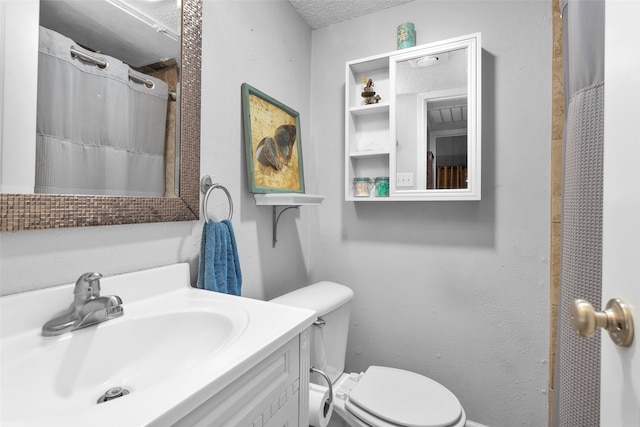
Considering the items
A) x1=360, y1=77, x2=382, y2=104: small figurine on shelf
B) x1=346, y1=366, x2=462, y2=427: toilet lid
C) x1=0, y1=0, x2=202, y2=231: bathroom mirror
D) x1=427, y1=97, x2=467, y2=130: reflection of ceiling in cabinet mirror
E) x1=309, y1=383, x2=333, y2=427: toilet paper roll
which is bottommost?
x1=346, y1=366, x2=462, y2=427: toilet lid

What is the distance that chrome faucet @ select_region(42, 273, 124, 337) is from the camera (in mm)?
646

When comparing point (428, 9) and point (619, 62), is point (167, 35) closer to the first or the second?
point (619, 62)

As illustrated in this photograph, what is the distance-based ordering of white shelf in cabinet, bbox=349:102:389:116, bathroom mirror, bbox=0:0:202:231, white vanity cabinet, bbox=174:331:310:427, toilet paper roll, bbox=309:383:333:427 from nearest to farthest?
1. white vanity cabinet, bbox=174:331:310:427
2. bathroom mirror, bbox=0:0:202:231
3. toilet paper roll, bbox=309:383:333:427
4. white shelf in cabinet, bbox=349:102:389:116

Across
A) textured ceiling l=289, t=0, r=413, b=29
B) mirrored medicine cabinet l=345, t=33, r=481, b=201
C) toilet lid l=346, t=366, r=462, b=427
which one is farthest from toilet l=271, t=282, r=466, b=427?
textured ceiling l=289, t=0, r=413, b=29

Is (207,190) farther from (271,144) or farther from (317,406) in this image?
(317,406)

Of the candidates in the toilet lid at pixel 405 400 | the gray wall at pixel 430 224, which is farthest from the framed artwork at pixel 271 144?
the toilet lid at pixel 405 400

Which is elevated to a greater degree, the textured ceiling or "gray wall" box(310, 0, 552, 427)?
the textured ceiling

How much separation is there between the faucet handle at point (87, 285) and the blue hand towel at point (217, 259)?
315 mm

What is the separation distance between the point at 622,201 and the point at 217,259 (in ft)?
3.11

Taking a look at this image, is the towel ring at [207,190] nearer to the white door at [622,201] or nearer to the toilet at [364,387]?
the toilet at [364,387]

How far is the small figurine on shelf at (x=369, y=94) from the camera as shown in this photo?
1577 mm

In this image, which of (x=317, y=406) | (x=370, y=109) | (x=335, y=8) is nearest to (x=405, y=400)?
(x=317, y=406)

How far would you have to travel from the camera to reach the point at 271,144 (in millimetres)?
1405

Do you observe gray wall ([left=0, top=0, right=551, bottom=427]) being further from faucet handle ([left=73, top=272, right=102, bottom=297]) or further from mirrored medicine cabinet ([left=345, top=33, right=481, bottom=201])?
faucet handle ([left=73, top=272, right=102, bottom=297])
